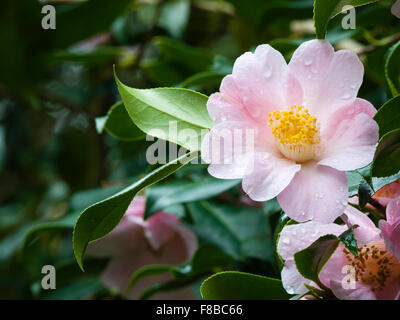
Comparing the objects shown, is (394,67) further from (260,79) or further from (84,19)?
(84,19)

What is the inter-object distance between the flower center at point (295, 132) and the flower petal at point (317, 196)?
0.09 ft

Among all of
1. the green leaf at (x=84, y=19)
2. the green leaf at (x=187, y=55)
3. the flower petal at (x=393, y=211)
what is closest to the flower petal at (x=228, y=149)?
the flower petal at (x=393, y=211)

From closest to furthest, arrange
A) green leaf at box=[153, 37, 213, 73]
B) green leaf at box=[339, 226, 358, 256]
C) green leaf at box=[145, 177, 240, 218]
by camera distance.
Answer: green leaf at box=[339, 226, 358, 256]
green leaf at box=[145, 177, 240, 218]
green leaf at box=[153, 37, 213, 73]

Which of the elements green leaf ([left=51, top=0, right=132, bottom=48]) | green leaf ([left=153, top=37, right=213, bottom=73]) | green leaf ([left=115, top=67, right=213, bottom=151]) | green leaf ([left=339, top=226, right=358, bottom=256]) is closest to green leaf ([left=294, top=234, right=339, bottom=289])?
green leaf ([left=339, top=226, right=358, bottom=256])

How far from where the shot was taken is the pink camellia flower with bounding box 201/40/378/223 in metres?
0.39

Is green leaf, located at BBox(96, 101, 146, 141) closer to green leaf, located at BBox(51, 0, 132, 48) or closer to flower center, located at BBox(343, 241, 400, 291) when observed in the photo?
flower center, located at BBox(343, 241, 400, 291)

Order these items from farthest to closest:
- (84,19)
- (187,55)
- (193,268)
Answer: (84,19), (187,55), (193,268)

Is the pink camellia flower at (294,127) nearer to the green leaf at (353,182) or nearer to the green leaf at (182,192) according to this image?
the green leaf at (353,182)

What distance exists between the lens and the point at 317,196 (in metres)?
0.38

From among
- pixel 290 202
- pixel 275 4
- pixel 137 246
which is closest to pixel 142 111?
pixel 290 202

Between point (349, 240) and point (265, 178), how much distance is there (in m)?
0.07

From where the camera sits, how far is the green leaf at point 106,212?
1.37 ft

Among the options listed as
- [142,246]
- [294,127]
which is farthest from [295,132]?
[142,246]
